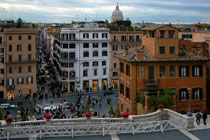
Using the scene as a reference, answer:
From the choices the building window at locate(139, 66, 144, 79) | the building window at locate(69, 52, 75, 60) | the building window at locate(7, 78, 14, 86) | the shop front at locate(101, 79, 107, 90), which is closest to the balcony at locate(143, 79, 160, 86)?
the building window at locate(139, 66, 144, 79)

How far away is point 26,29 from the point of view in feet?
246

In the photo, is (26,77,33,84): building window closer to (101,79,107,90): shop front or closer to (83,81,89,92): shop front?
(83,81,89,92): shop front

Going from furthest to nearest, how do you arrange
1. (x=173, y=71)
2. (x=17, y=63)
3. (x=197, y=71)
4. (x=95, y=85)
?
(x=95, y=85)
(x=17, y=63)
(x=197, y=71)
(x=173, y=71)

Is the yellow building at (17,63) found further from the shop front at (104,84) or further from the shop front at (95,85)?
the shop front at (104,84)

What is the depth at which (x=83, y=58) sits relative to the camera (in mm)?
84375

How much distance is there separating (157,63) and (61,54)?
44056 mm

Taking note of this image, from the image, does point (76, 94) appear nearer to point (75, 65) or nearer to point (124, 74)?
point (75, 65)

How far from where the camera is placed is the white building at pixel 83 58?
83.0 m

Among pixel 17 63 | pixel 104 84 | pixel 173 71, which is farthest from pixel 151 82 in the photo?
pixel 104 84

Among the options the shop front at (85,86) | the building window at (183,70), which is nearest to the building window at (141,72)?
the building window at (183,70)

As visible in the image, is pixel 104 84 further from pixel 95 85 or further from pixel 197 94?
pixel 197 94

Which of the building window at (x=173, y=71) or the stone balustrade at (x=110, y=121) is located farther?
the building window at (x=173, y=71)

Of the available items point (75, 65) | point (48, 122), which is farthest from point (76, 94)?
point (48, 122)

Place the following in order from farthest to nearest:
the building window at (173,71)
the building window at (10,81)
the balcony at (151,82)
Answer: the building window at (10,81) < the building window at (173,71) < the balcony at (151,82)
